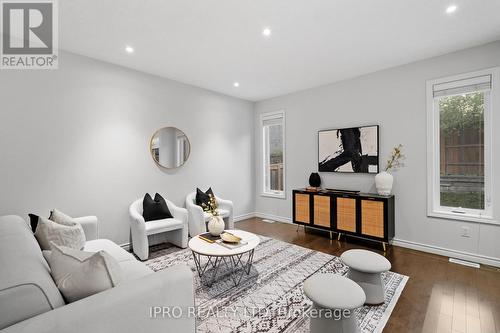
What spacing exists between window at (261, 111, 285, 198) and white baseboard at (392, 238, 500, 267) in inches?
93.9

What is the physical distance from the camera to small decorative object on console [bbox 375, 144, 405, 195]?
366 cm

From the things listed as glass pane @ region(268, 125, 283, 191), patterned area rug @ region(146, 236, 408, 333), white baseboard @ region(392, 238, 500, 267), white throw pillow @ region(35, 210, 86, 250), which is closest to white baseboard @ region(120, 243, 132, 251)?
patterned area rug @ region(146, 236, 408, 333)

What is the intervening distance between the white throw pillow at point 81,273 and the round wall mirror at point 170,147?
2.77 meters

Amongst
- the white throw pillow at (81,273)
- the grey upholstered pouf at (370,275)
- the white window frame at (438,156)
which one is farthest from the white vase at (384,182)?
the white throw pillow at (81,273)

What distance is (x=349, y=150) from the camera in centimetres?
424

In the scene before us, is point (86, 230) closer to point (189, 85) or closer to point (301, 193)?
point (189, 85)

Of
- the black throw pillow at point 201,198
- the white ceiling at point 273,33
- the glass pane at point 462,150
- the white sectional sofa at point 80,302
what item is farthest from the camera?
the black throw pillow at point 201,198

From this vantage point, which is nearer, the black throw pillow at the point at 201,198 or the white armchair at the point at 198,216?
the white armchair at the point at 198,216

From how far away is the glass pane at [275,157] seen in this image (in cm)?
550

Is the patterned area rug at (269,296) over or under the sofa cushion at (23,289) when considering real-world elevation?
under

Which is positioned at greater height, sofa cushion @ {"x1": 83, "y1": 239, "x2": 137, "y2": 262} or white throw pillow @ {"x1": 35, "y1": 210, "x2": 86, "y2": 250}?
white throw pillow @ {"x1": 35, "y1": 210, "x2": 86, "y2": 250}

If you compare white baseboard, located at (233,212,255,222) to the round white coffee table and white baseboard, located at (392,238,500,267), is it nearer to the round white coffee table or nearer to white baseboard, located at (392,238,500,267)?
the round white coffee table

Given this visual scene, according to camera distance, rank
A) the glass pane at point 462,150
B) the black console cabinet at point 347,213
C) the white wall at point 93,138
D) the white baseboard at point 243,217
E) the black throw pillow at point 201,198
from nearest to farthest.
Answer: the white wall at point 93,138
the glass pane at point 462,150
the black console cabinet at point 347,213
the black throw pillow at point 201,198
the white baseboard at point 243,217

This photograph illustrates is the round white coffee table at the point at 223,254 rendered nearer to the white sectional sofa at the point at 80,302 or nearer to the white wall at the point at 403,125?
the white sectional sofa at the point at 80,302
